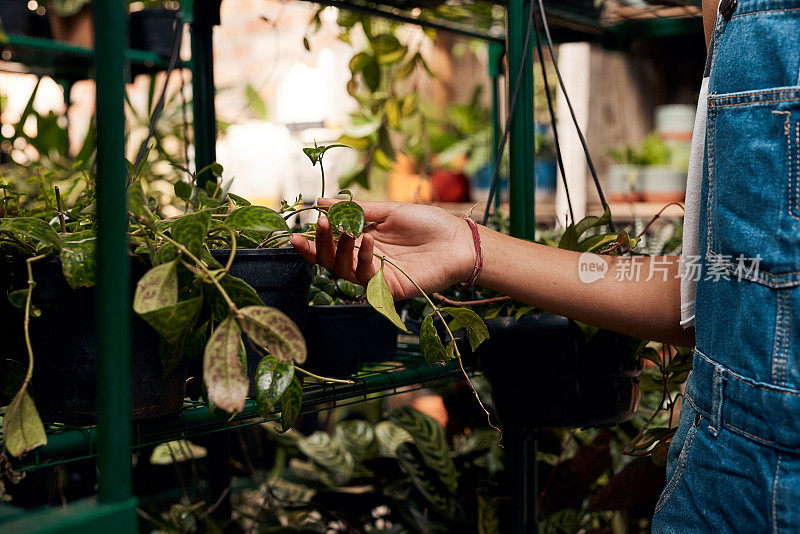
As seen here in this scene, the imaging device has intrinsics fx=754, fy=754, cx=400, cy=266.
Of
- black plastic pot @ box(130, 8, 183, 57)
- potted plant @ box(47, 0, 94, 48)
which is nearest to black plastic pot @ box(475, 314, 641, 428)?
black plastic pot @ box(130, 8, 183, 57)

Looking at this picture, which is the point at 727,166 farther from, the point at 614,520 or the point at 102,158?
the point at 614,520

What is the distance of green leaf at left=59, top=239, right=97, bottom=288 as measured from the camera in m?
0.57

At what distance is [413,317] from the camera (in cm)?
101

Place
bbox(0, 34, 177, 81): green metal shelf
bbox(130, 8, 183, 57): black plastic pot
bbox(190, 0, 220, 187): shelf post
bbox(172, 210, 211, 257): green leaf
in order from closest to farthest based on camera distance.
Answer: bbox(172, 210, 211, 257): green leaf, bbox(190, 0, 220, 187): shelf post, bbox(0, 34, 177, 81): green metal shelf, bbox(130, 8, 183, 57): black plastic pot

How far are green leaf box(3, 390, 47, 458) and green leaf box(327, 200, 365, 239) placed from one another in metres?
0.28

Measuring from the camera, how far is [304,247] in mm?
709

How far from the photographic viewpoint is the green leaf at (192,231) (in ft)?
1.85

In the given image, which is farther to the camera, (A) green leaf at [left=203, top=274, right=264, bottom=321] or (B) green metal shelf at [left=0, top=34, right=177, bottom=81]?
(B) green metal shelf at [left=0, top=34, right=177, bottom=81]

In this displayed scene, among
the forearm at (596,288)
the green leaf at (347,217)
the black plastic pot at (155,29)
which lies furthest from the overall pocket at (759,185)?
the black plastic pot at (155,29)

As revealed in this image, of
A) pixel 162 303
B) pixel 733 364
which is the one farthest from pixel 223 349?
pixel 733 364

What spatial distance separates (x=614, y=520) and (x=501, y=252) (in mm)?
775

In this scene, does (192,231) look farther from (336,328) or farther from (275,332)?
(336,328)

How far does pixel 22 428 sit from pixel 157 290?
0.14 m

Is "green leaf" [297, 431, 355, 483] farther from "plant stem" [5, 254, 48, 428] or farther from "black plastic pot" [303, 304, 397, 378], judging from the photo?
"plant stem" [5, 254, 48, 428]
